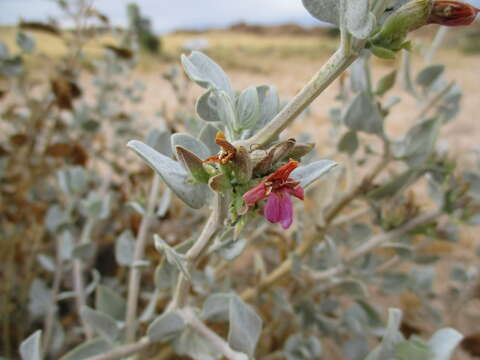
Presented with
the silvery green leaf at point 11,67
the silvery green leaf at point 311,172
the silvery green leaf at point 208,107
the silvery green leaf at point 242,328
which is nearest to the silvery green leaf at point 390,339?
the silvery green leaf at point 242,328

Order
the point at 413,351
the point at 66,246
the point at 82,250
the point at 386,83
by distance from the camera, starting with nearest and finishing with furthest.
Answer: the point at 413,351
the point at 386,83
the point at 82,250
the point at 66,246

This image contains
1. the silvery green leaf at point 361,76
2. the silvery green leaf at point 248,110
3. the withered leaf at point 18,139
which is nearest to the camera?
the silvery green leaf at point 248,110

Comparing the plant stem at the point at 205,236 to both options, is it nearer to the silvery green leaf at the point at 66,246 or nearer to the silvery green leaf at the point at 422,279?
the silvery green leaf at the point at 66,246

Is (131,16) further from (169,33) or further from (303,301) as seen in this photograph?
(169,33)

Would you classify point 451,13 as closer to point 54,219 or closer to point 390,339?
point 390,339

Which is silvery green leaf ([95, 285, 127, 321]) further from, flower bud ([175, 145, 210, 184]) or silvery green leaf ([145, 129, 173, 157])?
flower bud ([175, 145, 210, 184])

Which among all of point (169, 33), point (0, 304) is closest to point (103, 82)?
point (0, 304)

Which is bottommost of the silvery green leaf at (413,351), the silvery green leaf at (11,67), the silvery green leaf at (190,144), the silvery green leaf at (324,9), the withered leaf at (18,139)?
the silvery green leaf at (413,351)

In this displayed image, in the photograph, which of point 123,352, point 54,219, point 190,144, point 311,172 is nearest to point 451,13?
point 311,172
